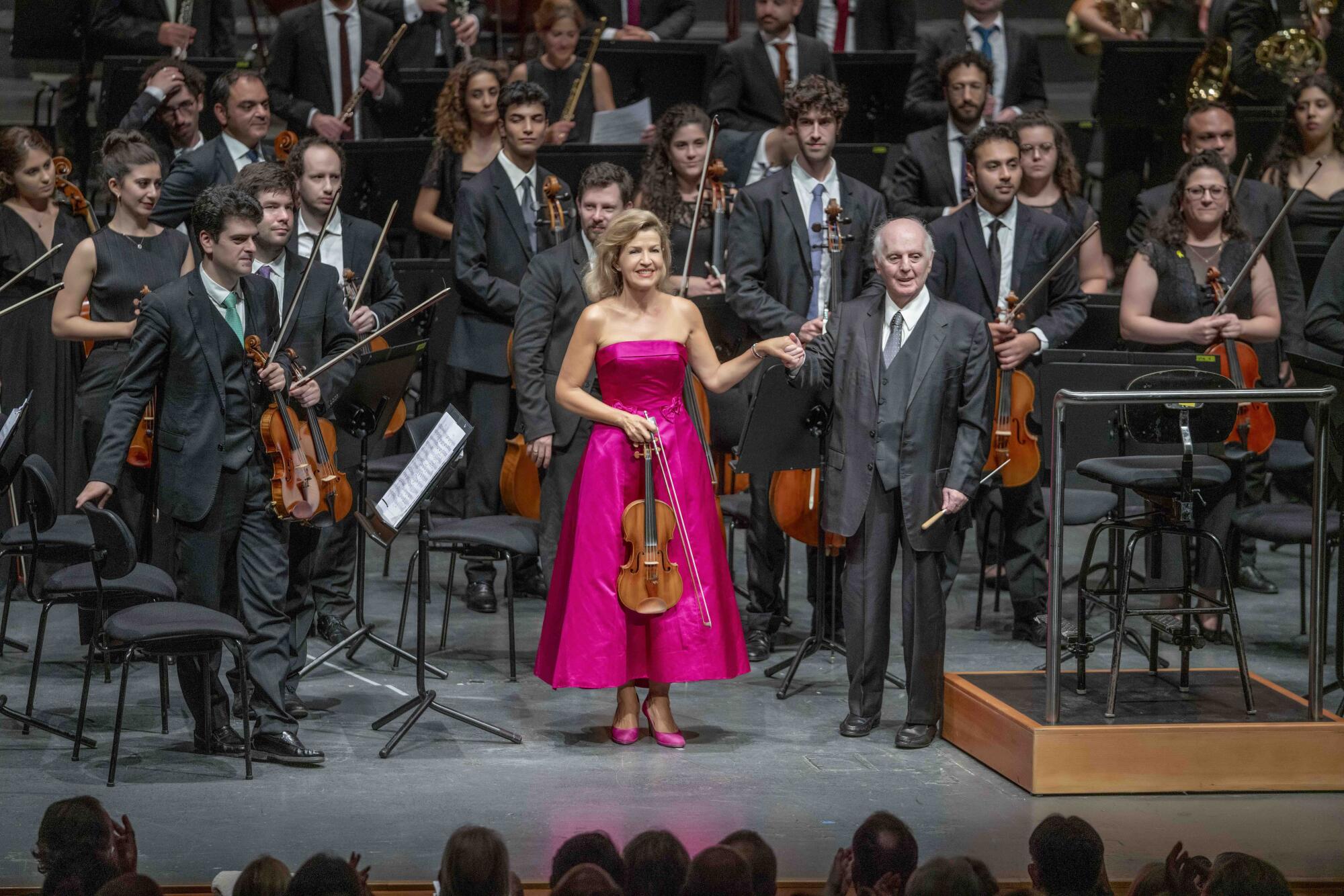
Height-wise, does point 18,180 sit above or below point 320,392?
above

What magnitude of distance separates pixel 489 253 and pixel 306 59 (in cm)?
187

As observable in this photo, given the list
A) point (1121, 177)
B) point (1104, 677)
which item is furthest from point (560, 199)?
point (1121, 177)

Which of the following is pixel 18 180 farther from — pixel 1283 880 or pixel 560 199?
pixel 1283 880

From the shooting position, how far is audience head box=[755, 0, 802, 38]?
7.52m

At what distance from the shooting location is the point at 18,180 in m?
6.32

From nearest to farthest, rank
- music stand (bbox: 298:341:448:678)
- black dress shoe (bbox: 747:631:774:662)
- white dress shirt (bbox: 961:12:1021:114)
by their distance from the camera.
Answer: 1. music stand (bbox: 298:341:448:678)
2. black dress shoe (bbox: 747:631:774:662)
3. white dress shirt (bbox: 961:12:1021:114)

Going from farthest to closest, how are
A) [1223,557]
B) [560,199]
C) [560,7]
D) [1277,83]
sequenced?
[1277,83]
[560,7]
[560,199]
[1223,557]

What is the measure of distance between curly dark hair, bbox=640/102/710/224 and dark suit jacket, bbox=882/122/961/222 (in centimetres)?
93

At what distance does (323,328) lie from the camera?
17.0 feet

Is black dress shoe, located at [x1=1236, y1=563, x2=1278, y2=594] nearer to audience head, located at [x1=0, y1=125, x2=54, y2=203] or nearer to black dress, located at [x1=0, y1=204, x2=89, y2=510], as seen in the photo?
black dress, located at [x1=0, y1=204, x2=89, y2=510]

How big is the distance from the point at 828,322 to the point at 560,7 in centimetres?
287

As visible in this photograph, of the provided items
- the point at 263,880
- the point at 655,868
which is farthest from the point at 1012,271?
the point at 263,880

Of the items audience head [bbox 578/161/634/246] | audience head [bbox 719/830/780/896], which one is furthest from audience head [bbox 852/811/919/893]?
audience head [bbox 578/161/634/246]

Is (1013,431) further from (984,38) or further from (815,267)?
(984,38)
